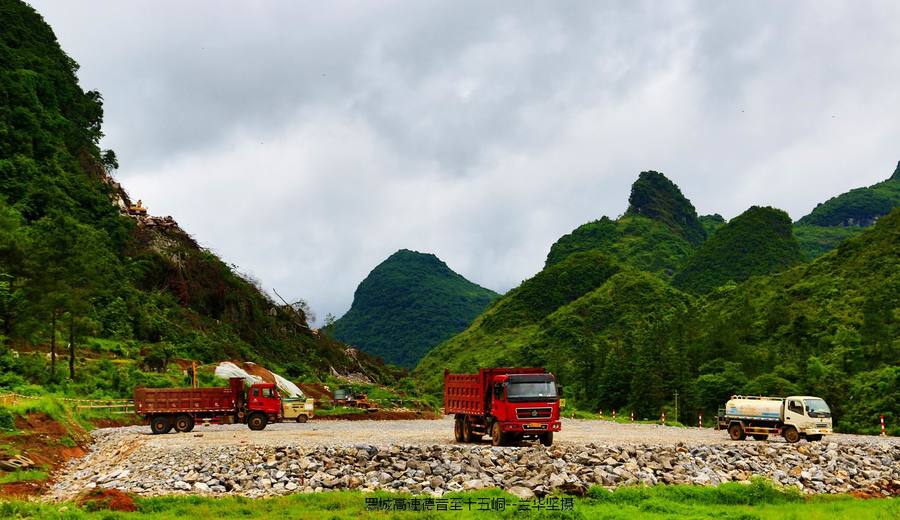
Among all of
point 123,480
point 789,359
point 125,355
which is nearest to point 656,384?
point 789,359

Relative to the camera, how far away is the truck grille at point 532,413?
31016mm

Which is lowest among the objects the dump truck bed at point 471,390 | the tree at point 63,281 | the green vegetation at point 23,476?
the green vegetation at point 23,476

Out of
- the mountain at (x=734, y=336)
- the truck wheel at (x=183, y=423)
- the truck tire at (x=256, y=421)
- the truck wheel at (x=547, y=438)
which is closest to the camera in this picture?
the truck wheel at (x=547, y=438)

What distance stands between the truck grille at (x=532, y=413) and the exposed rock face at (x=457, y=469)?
192 centimetres

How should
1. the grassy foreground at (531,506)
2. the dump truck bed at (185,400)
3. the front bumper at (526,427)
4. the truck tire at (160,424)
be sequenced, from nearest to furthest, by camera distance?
the grassy foreground at (531,506), the front bumper at (526,427), the truck tire at (160,424), the dump truck bed at (185,400)

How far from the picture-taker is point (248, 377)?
6688 centimetres

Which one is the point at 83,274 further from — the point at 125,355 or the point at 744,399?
the point at 744,399

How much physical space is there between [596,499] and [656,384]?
52.7m

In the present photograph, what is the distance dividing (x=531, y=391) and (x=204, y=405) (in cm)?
2201

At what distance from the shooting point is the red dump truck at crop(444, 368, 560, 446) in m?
31.0

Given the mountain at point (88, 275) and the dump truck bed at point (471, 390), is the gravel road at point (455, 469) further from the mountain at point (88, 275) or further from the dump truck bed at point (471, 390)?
the mountain at point (88, 275)

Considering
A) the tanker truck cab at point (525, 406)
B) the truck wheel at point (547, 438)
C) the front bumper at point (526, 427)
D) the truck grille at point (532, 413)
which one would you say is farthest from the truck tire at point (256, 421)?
the truck grille at point (532, 413)

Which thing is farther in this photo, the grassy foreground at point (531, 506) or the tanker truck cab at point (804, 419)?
the tanker truck cab at point (804, 419)

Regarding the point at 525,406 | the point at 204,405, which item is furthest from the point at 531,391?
the point at 204,405
